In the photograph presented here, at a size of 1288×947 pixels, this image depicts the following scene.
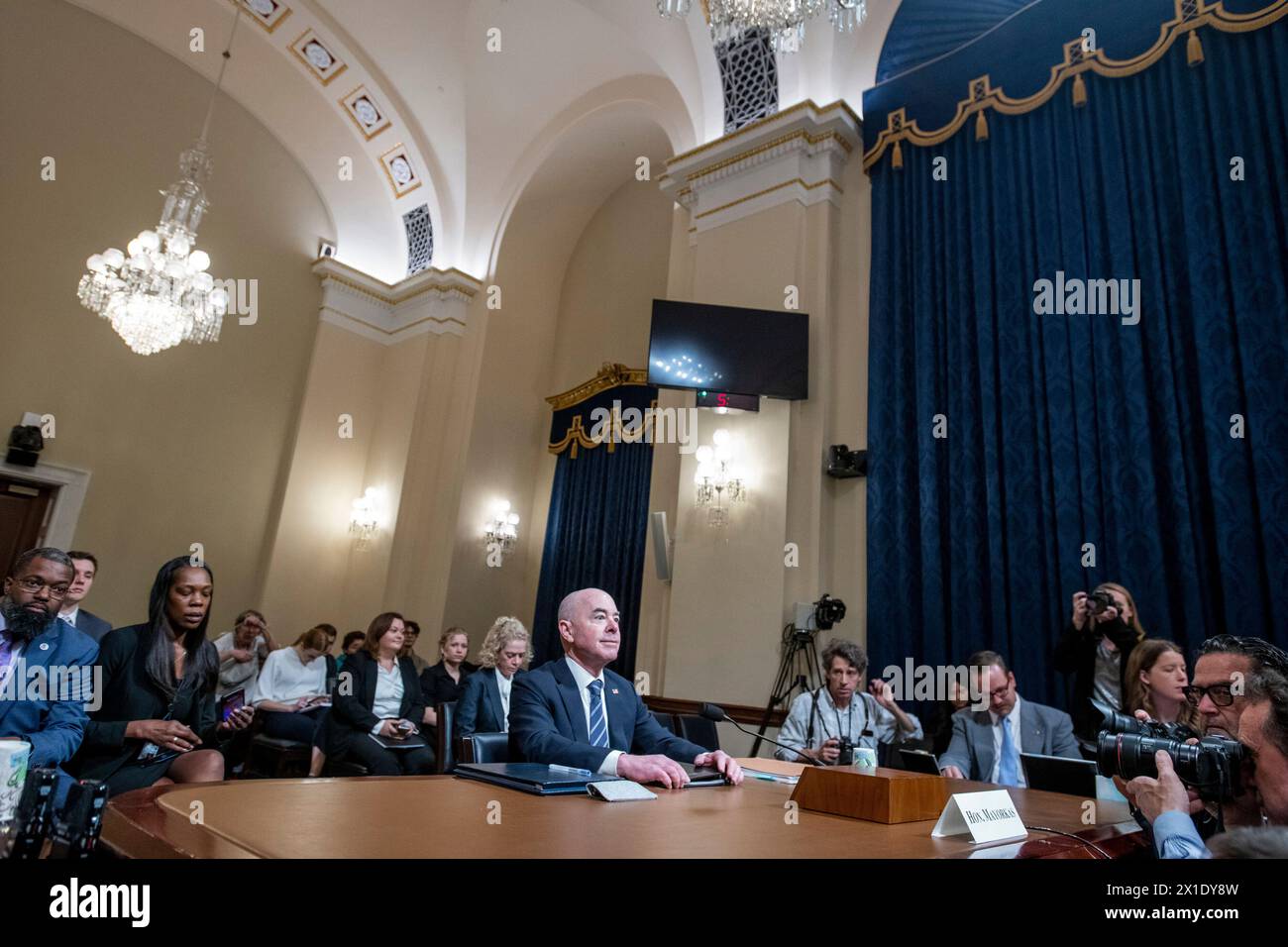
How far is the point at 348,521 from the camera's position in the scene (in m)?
8.53

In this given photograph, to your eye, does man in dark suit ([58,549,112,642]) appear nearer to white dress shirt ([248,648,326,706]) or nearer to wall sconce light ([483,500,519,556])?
white dress shirt ([248,648,326,706])

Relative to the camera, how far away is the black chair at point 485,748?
206cm

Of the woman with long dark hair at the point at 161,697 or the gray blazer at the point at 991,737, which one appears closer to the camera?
the woman with long dark hair at the point at 161,697

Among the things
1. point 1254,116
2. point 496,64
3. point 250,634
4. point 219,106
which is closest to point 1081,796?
point 1254,116

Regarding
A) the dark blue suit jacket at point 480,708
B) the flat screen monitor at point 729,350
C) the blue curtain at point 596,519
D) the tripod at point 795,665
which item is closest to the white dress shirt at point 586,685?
the dark blue suit jacket at point 480,708

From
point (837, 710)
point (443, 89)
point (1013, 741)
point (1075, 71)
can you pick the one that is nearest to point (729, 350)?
point (1075, 71)

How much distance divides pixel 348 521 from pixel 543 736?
A: 7.15 metres

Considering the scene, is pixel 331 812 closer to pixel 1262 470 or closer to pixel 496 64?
pixel 1262 470

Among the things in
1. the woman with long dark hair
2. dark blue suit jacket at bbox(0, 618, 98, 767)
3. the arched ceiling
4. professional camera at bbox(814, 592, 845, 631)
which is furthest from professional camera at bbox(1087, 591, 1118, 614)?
the arched ceiling

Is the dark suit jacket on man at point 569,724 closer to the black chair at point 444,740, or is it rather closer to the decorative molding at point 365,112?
the black chair at point 444,740

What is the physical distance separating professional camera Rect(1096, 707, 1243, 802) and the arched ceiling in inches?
236

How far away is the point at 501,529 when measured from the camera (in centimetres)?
830

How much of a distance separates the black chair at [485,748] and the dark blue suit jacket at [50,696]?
3.16ft

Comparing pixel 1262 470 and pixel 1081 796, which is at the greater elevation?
pixel 1262 470
